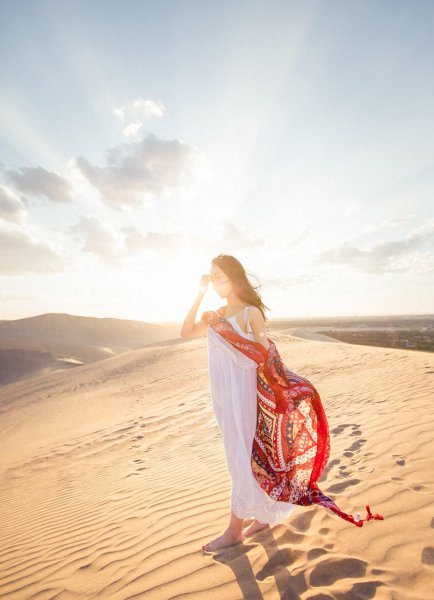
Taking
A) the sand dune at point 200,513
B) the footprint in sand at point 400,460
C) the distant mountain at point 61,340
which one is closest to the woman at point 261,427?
the sand dune at point 200,513

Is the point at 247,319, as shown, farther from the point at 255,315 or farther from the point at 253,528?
the point at 253,528

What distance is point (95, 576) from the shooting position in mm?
2830

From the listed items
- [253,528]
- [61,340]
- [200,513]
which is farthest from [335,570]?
[61,340]

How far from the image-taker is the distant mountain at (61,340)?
1166 inches

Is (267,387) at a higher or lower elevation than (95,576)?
higher

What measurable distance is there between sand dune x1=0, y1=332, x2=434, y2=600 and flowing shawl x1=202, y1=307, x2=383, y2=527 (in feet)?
1.31

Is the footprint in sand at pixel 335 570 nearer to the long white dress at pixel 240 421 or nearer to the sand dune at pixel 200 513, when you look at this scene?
the sand dune at pixel 200 513

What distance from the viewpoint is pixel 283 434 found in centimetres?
272

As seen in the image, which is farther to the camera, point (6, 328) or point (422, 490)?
point (6, 328)

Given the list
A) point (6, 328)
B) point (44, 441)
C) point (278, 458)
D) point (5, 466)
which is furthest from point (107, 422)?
point (6, 328)

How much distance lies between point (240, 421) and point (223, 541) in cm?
106

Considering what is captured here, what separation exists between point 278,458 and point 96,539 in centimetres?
235

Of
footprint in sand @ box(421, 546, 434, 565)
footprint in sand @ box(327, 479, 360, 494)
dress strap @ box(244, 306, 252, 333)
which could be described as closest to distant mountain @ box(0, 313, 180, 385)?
footprint in sand @ box(327, 479, 360, 494)

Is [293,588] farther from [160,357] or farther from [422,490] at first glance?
[160,357]
